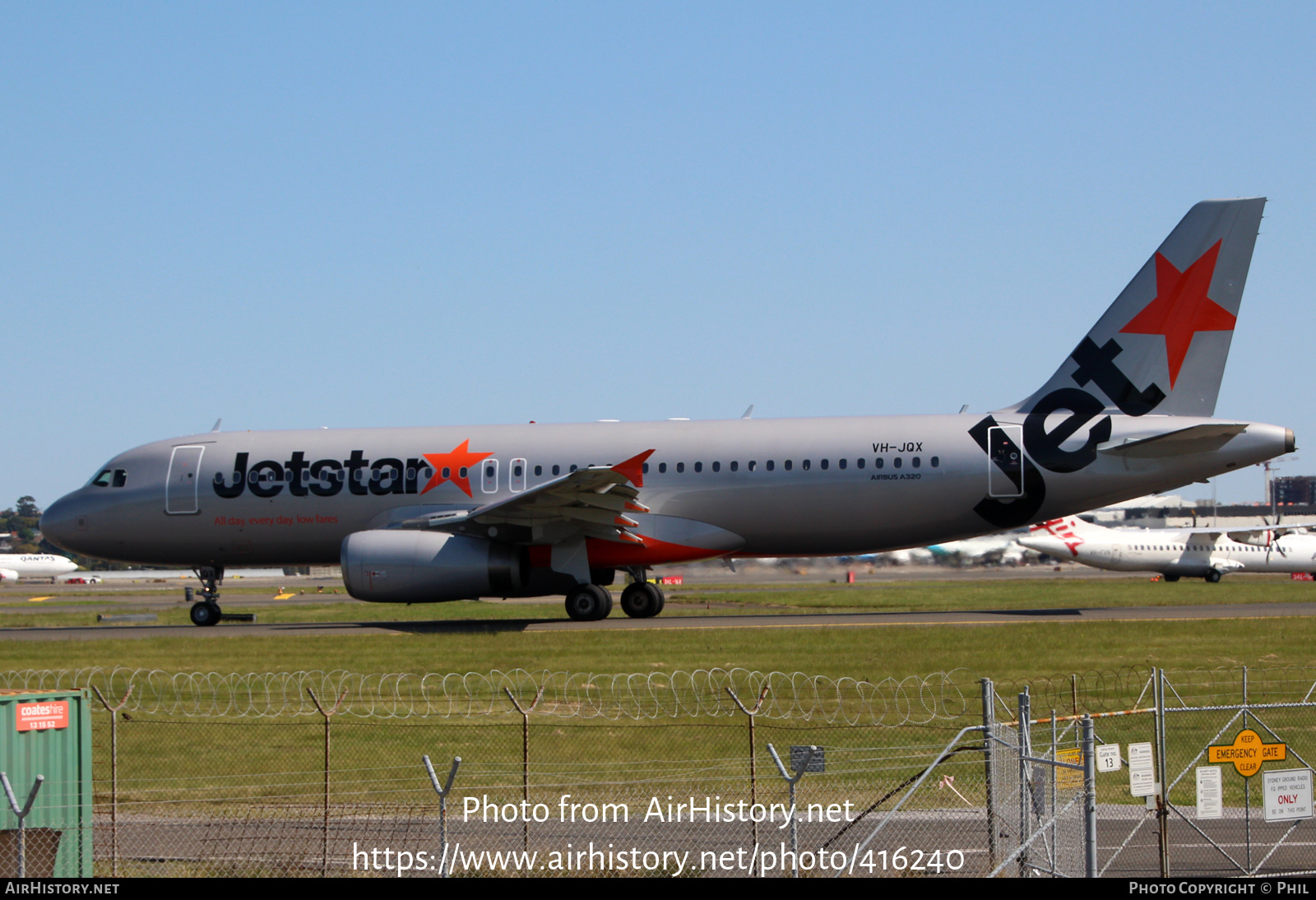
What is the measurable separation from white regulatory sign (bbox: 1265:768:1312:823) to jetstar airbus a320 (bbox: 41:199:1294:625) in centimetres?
1644

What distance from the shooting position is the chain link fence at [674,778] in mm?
10047

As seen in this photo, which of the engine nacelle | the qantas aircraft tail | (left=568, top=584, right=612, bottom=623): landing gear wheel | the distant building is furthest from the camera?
the distant building

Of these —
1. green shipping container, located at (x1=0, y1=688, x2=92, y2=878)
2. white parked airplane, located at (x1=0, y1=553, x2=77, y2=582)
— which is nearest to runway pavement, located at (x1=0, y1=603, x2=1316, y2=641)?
green shipping container, located at (x1=0, y1=688, x2=92, y2=878)

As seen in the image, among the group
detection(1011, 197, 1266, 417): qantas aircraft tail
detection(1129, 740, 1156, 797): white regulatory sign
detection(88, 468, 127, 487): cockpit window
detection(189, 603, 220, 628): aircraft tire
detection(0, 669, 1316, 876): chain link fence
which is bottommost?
detection(0, 669, 1316, 876): chain link fence

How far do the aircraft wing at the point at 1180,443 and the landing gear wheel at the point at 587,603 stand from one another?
10961 mm

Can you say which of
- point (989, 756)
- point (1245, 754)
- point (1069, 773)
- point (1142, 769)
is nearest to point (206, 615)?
point (1069, 773)

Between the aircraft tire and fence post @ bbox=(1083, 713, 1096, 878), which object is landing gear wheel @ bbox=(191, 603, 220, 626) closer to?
the aircraft tire

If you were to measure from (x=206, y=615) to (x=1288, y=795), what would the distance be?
2551 cm

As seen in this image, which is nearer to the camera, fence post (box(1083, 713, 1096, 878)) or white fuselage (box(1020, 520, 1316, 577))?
fence post (box(1083, 713, 1096, 878))

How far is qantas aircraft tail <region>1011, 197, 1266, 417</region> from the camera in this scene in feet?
87.5

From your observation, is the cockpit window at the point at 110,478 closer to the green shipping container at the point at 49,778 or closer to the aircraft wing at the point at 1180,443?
the green shipping container at the point at 49,778

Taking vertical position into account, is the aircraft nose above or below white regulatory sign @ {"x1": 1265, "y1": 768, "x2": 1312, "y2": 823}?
above

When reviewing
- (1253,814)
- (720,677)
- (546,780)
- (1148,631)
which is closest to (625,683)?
(720,677)
